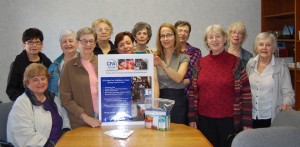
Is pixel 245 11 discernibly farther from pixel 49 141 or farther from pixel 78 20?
pixel 49 141

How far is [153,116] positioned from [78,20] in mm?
2845

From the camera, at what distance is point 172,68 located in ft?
9.18

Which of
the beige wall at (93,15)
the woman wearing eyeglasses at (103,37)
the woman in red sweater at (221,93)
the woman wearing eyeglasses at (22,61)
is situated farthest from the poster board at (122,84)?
the beige wall at (93,15)

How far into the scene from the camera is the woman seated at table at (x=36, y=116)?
7.30 feet

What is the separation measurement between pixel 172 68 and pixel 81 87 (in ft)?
2.62

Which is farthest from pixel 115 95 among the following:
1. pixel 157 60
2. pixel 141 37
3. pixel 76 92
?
pixel 141 37

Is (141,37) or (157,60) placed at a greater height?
(141,37)

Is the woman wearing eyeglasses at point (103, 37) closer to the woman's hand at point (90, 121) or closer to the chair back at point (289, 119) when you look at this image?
the woman's hand at point (90, 121)

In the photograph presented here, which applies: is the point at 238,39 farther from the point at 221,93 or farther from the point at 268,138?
the point at 268,138

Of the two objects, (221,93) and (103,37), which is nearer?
(221,93)

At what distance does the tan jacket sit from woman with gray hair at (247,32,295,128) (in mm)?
1462

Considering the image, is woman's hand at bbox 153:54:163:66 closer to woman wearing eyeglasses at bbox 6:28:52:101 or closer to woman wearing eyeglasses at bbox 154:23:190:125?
woman wearing eyeglasses at bbox 154:23:190:125

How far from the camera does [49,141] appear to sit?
7.55 feet

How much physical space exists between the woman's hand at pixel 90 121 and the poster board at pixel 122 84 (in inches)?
1.4
